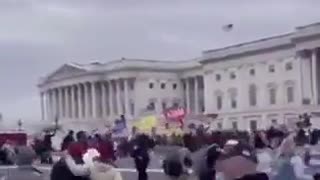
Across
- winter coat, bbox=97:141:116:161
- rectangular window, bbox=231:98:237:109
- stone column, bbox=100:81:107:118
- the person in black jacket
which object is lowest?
the person in black jacket

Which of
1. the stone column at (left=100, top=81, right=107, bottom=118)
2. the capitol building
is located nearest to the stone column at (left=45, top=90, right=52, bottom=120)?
the capitol building

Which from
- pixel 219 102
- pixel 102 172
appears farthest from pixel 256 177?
pixel 219 102

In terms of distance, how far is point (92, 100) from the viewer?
123m

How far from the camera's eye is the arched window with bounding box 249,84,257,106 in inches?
3888

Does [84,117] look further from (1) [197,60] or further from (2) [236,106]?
(2) [236,106]

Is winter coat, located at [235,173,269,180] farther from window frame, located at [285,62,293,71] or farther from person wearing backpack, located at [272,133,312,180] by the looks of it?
window frame, located at [285,62,293,71]

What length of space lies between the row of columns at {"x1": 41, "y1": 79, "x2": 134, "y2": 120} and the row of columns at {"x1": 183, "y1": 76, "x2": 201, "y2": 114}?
7.39m

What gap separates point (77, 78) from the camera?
12506 cm

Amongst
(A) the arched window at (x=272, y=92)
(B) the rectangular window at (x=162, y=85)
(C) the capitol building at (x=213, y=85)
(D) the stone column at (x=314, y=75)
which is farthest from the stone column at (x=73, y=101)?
(D) the stone column at (x=314, y=75)

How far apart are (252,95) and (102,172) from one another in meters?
89.4

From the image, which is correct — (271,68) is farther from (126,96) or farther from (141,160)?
(141,160)

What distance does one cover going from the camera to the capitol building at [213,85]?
87.8m

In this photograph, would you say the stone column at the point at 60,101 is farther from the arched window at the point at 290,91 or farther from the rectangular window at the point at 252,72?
the arched window at the point at 290,91

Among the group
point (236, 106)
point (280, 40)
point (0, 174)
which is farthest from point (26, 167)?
point (236, 106)
